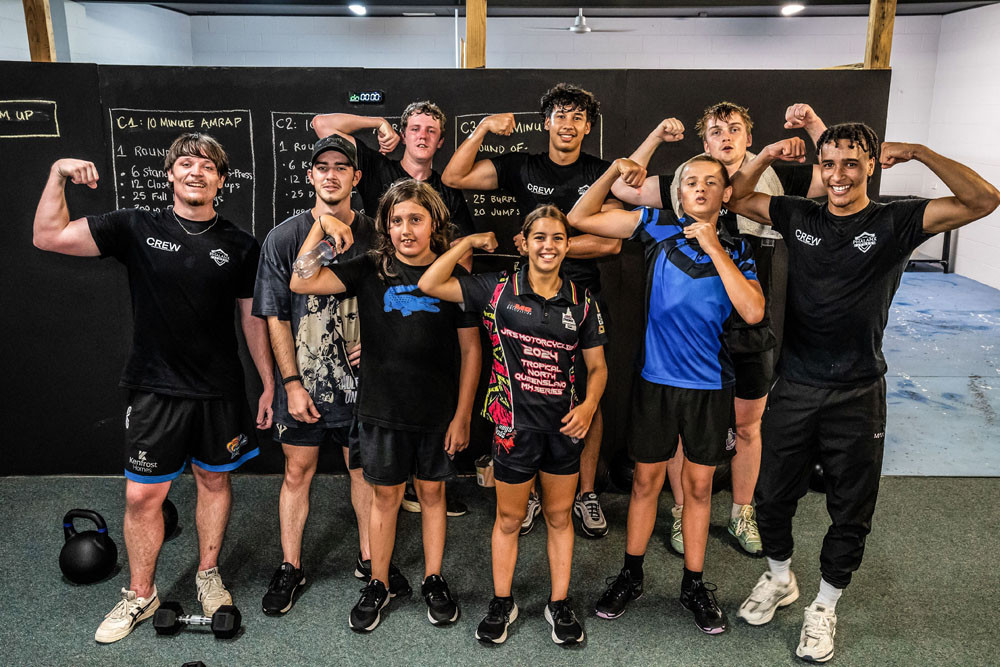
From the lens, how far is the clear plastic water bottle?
7.85 feet

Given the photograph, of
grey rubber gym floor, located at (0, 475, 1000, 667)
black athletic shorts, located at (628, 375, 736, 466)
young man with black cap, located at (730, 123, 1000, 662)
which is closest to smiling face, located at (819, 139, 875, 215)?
young man with black cap, located at (730, 123, 1000, 662)

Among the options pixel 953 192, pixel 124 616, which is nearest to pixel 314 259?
pixel 124 616

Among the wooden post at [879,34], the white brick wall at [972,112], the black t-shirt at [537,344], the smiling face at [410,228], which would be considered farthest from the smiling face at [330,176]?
the white brick wall at [972,112]

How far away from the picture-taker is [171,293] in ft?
8.12

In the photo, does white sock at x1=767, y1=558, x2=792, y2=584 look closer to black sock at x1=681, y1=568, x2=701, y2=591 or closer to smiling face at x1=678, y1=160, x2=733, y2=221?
black sock at x1=681, y1=568, x2=701, y2=591

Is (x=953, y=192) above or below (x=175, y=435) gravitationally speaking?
above

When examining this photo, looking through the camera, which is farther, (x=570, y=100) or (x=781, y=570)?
(x=570, y=100)

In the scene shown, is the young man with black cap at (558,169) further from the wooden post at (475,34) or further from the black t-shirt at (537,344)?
the wooden post at (475,34)

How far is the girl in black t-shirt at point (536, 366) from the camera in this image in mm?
2338

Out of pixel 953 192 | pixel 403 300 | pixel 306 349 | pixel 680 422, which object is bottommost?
pixel 680 422

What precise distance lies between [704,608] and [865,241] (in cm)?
136

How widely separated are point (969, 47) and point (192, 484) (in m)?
9.80

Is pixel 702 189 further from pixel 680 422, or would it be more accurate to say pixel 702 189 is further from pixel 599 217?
pixel 680 422

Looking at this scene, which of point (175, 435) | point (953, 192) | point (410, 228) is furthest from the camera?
point (175, 435)
